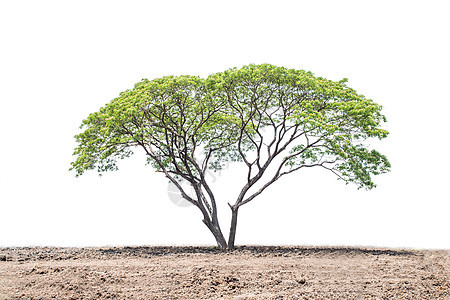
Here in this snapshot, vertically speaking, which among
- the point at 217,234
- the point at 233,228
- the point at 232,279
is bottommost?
the point at 232,279

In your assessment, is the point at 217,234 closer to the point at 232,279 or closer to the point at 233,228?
the point at 233,228

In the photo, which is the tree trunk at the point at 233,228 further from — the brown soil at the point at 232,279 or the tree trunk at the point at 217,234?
the brown soil at the point at 232,279

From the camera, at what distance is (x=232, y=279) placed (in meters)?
8.38

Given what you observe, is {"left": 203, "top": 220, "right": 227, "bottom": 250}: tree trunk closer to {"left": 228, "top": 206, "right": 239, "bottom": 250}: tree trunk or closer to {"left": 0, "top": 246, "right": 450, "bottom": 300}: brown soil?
{"left": 228, "top": 206, "right": 239, "bottom": 250}: tree trunk

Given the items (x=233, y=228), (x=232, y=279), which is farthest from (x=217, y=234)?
(x=232, y=279)

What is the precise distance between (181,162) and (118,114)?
395 centimetres

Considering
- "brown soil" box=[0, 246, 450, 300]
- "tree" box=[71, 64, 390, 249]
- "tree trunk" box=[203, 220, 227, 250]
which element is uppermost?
"tree" box=[71, 64, 390, 249]

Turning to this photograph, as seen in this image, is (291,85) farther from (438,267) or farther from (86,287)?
(86,287)

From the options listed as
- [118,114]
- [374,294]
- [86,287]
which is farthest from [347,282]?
[118,114]

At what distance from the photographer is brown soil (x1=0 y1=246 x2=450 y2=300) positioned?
7613mm

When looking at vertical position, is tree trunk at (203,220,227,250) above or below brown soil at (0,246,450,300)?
above

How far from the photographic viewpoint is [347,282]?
8.37 m

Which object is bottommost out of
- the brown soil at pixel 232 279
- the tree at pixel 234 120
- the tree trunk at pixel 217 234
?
the brown soil at pixel 232 279

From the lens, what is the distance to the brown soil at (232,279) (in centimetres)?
761
